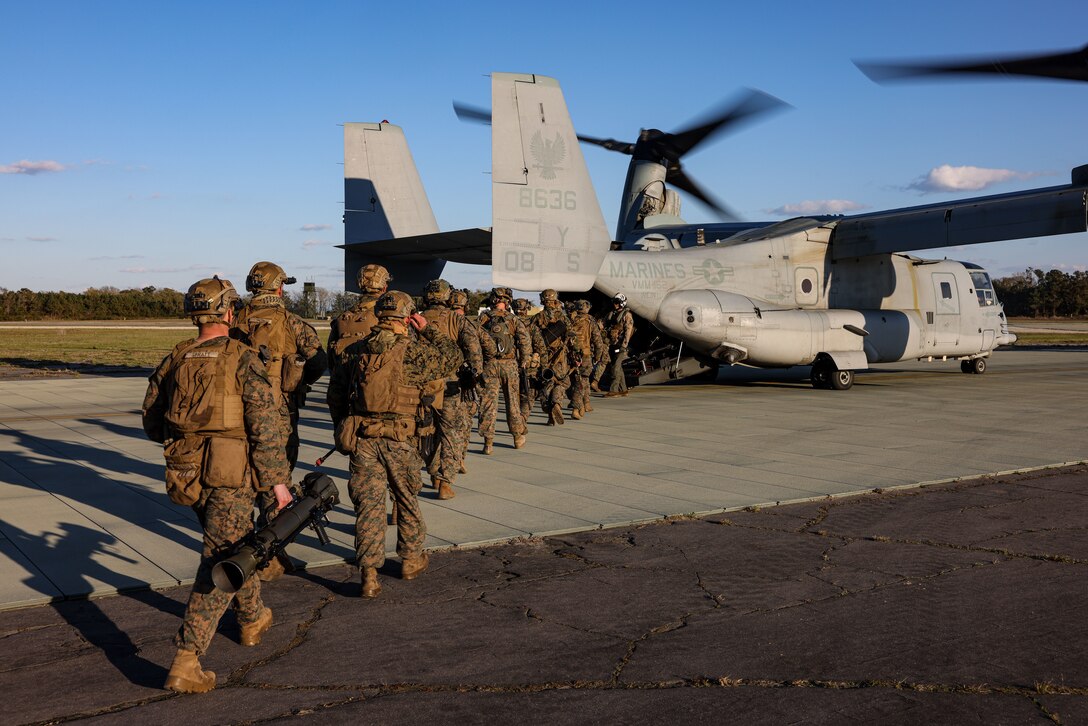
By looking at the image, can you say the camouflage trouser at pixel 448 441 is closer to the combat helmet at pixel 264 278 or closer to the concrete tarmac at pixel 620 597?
the concrete tarmac at pixel 620 597

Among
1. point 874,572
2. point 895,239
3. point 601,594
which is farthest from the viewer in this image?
point 895,239

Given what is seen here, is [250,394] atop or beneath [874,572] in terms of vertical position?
atop

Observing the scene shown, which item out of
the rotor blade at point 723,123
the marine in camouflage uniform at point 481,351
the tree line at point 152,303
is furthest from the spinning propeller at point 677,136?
the tree line at point 152,303

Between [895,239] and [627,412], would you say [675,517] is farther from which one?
[895,239]

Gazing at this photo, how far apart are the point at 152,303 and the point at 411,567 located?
84.9 metres

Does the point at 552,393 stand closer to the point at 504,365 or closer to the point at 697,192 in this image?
the point at 504,365

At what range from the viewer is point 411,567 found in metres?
6.21

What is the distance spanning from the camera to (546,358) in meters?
13.7

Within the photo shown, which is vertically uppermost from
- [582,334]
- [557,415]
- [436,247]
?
[436,247]

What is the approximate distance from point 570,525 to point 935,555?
2.81 meters

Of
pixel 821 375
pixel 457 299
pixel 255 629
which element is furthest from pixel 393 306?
pixel 821 375

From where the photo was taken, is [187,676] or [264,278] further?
[264,278]

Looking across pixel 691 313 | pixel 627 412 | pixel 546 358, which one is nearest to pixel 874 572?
pixel 546 358

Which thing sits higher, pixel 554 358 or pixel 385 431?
pixel 554 358
